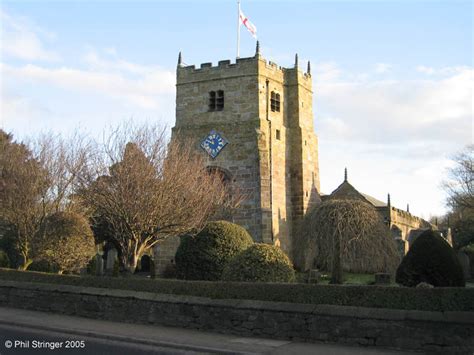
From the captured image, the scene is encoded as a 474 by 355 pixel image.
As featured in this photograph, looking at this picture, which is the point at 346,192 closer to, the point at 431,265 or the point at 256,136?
the point at 256,136

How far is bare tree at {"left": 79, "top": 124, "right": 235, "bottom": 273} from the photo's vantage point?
53.8ft

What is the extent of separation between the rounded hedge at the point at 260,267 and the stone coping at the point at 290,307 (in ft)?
6.61

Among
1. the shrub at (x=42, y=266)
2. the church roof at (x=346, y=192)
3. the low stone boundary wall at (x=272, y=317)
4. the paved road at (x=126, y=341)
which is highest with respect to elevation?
the church roof at (x=346, y=192)

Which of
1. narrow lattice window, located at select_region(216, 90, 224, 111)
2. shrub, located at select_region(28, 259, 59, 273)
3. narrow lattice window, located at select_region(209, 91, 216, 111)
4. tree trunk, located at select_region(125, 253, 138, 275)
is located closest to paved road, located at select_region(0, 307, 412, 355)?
tree trunk, located at select_region(125, 253, 138, 275)

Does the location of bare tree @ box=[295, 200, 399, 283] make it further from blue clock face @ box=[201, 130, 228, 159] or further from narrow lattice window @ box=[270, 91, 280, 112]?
narrow lattice window @ box=[270, 91, 280, 112]

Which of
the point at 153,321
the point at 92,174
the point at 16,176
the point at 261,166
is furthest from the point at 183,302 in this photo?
the point at 261,166

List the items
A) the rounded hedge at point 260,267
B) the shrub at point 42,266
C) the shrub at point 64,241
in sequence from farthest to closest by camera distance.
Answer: the shrub at point 42,266, the shrub at point 64,241, the rounded hedge at point 260,267

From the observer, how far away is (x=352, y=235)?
2120cm

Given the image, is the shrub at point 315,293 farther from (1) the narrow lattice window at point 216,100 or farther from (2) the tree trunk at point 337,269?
(1) the narrow lattice window at point 216,100

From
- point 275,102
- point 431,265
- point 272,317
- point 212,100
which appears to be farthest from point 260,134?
point 272,317

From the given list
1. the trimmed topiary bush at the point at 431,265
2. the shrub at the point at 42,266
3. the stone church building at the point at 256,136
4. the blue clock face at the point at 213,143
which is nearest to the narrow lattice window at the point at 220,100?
the stone church building at the point at 256,136

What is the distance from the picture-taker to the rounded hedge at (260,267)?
1305cm

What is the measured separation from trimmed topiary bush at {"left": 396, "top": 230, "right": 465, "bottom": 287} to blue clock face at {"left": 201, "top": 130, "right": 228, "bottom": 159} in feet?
50.2

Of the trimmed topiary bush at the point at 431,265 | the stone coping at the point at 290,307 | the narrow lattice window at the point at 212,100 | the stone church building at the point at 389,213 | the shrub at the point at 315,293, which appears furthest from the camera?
the stone church building at the point at 389,213
